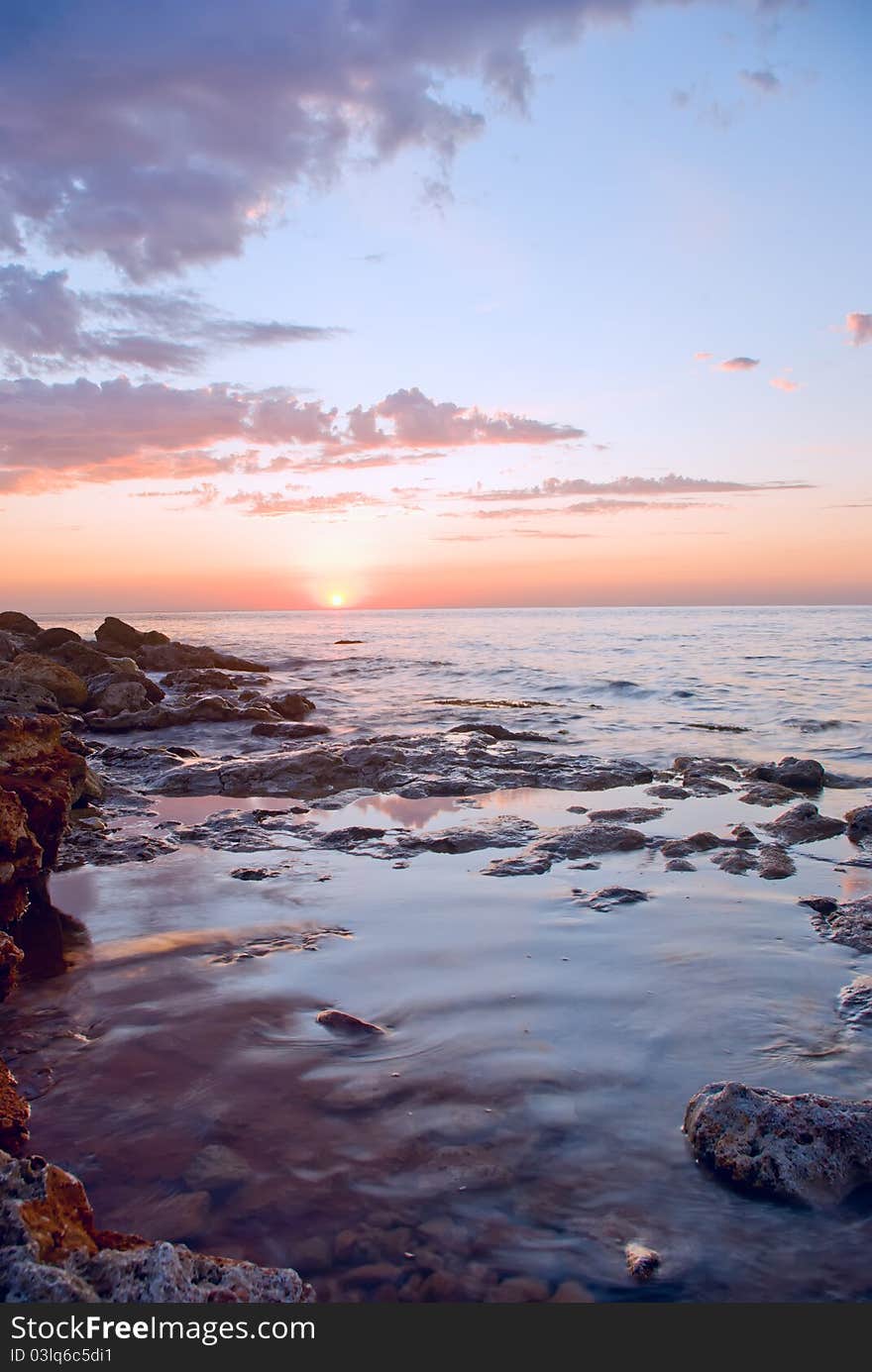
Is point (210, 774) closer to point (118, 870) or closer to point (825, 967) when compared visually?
point (118, 870)

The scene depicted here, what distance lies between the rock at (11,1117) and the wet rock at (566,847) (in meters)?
4.20

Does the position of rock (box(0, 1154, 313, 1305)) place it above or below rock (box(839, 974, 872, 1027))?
above

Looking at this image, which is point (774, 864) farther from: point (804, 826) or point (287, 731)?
point (287, 731)

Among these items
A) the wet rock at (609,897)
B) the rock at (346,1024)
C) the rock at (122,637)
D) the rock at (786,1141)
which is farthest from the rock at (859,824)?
the rock at (122,637)

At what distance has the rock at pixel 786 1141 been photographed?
3041 millimetres

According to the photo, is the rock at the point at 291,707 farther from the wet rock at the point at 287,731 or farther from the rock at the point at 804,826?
the rock at the point at 804,826

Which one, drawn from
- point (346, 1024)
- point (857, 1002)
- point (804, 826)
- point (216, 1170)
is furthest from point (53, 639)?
point (857, 1002)

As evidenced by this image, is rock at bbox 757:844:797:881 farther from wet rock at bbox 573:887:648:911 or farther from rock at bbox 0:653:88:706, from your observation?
rock at bbox 0:653:88:706

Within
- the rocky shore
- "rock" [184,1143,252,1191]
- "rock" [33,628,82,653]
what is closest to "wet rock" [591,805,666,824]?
the rocky shore

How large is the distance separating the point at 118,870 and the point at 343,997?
10.5ft

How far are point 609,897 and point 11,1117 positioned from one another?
165 inches

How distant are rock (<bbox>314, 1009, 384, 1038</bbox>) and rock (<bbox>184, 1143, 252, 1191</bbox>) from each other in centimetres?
102

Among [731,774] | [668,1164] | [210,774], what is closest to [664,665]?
[731,774]

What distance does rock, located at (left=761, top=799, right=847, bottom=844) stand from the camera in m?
8.00
